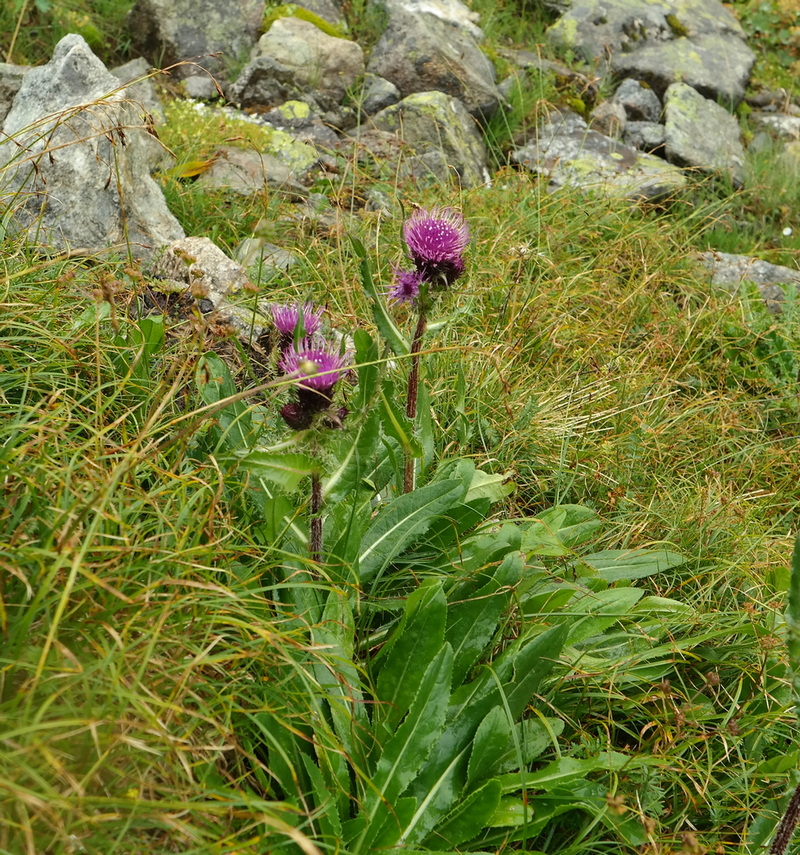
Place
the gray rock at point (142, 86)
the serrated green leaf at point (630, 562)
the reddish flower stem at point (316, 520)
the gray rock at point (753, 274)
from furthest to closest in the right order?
the gray rock at point (753, 274)
the gray rock at point (142, 86)
the serrated green leaf at point (630, 562)
the reddish flower stem at point (316, 520)

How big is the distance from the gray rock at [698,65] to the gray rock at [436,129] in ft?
6.93

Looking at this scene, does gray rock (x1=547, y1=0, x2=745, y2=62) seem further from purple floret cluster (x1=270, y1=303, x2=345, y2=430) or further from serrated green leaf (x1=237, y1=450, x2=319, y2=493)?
serrated green leaf (x1=237, y1=450, x2=319, y2=493)

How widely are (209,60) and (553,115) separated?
2.33 meters

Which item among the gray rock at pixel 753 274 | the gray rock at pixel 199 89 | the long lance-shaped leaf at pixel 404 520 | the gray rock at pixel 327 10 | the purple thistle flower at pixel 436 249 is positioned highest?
the purple thistle flower at pixel 436 249

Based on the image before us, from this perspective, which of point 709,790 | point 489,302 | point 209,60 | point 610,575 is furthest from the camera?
point 209,60

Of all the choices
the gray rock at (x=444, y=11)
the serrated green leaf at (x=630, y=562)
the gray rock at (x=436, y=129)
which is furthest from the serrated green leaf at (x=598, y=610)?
the gray rock at (x=444, y=11)

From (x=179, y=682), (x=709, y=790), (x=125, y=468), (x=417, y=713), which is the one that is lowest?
(x=709, y=790)

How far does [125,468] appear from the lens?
1.59m

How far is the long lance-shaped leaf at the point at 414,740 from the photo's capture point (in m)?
1.74

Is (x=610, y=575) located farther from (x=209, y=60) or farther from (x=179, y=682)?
(x=209, y=60)

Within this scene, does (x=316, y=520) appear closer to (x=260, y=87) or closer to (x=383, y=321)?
(x=383, y=321)

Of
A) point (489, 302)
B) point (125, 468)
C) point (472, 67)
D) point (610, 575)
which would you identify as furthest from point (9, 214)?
point (472, 67)

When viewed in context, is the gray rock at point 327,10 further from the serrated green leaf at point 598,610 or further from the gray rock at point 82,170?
the serrated green leaf at point 598,610

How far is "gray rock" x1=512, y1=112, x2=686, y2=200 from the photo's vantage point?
5.05 meters
